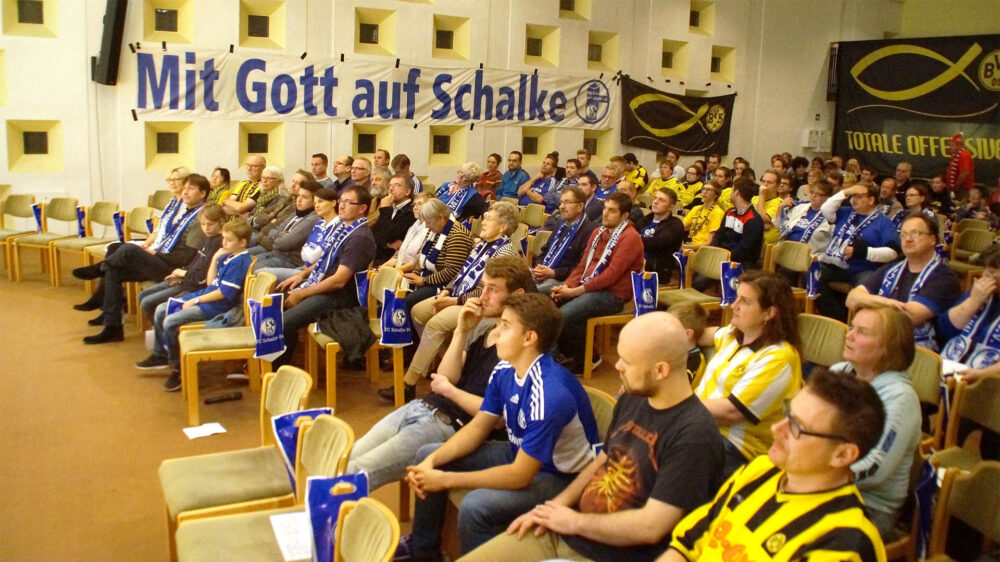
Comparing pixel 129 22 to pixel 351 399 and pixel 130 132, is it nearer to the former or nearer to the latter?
pixel 130 132

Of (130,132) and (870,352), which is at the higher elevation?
(130,132)

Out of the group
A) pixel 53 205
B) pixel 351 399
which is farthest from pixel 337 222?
pixel 53 205

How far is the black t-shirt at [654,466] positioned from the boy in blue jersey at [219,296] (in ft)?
10.3

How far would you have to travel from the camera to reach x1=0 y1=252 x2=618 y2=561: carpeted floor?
3213mm

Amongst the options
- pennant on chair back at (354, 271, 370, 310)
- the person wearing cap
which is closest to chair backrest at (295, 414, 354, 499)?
pennant on chair back at (354, 271, 370, 310)

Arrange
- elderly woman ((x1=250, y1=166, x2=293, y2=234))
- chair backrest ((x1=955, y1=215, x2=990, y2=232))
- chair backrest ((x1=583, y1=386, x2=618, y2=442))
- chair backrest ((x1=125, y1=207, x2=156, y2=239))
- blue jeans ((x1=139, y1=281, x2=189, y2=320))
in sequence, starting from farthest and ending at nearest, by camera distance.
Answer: chair backrest ((x1=955, y1=215, x2=990, y2=232))
chair backrest ((x1=125, y1=207, x2=156, y2=239))
elderly woman ((x1=250, y1=166, x2=293, y2=234))
blue jeans ((x1=139, y1=281, x2=189, y2=320))
chair backrest ((x1=583, y1=386, x2=618, y2=442))

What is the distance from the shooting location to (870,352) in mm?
2541

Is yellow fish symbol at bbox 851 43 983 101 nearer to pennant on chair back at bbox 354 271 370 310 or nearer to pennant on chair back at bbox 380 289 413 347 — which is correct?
pennant on chair back at bbox 354 271 370 310

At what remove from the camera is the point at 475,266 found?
487 cm

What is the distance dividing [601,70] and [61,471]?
9.17m

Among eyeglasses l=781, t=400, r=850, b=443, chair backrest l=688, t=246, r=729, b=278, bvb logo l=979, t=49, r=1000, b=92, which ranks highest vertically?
bvb logo l=979, t=49, r=1000, b=92

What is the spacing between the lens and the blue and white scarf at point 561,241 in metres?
5.69

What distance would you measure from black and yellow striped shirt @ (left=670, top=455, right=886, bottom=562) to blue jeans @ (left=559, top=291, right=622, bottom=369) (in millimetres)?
3120

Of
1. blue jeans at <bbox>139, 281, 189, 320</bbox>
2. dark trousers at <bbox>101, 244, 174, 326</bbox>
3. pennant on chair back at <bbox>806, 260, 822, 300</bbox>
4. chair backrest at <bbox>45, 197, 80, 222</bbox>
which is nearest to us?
blue jeans at <bbox>139, 281, 189, 320</bbox>
